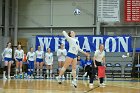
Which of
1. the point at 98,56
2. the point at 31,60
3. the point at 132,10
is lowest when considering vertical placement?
the point at 31,60

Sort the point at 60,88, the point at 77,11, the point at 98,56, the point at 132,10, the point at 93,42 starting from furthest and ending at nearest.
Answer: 1. the point at 77,11
2. the point at 132,10
3. the point at 93,42
4. the point at 98,56
5. the point at 60,88


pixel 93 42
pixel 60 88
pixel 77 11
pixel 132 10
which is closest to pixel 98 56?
pixel 60 88

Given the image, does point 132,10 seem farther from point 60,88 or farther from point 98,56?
point 60,88

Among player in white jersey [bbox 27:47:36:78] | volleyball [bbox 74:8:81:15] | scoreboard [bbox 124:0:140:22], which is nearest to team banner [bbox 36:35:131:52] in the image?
scoreboard [bbox 124:0:140:22]

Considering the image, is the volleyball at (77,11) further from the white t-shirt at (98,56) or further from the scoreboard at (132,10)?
the white t-shirt at (98,56)

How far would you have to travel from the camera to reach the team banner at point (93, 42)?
75.4ft

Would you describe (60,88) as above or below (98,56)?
below

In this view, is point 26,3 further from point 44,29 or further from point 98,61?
point 98,61

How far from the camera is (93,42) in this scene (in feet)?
76.4

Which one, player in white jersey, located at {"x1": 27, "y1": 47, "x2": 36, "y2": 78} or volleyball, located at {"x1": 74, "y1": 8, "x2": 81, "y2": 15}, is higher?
volleyball, located at {"x1": 74, "y1": 8, "x2": 81, "y2": 15}

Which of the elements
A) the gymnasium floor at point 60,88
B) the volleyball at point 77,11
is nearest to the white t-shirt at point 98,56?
the gymnasium floor at point 60,88

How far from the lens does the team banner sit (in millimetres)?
22969

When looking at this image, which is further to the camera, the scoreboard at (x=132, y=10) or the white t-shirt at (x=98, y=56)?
the scoreboard at (x=132, y=10)

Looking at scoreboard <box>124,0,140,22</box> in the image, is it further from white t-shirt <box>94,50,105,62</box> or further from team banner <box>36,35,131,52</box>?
white t-shirt <box>94,50,105,62</box>
